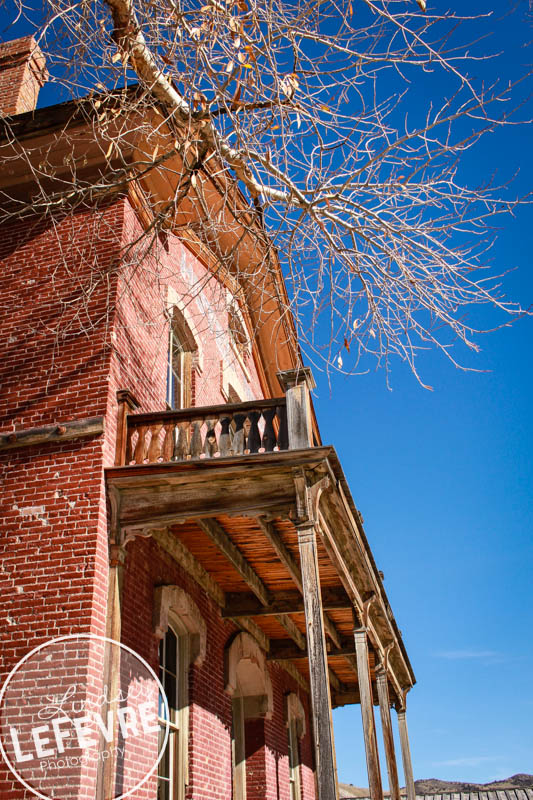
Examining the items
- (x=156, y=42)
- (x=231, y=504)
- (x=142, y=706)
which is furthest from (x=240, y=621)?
(x=156, y=42)

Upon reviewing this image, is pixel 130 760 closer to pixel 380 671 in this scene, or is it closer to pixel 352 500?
pixel 352 500

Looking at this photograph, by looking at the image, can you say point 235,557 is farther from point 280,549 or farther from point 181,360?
point 181,360

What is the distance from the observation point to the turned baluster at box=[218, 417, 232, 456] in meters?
7.25

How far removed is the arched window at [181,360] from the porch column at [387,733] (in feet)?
16.0

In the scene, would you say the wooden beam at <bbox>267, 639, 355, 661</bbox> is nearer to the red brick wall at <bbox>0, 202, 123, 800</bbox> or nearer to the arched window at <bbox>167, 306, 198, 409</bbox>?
the arched window at <bbox>167, 306, 198, 409</bbox>

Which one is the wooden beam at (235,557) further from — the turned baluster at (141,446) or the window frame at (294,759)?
the window frame at (294,759)

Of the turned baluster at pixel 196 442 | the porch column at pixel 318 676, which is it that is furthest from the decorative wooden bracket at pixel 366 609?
the turned baluster at pixel 196 442

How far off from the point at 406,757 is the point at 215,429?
28.9 ft

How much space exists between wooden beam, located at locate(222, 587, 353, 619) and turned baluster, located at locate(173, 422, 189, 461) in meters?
3.30

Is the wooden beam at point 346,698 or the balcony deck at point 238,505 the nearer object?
the balcony deck at point 238,505

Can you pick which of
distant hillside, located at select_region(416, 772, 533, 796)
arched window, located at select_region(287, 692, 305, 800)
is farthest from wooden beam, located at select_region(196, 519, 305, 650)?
distant hillside, located at select_region(416, 772, 533, 796)

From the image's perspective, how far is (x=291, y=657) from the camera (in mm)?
12086

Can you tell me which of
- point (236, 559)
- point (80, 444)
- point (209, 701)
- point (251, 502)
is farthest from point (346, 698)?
point (80, 444)

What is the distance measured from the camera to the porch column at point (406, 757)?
12.6 metres
